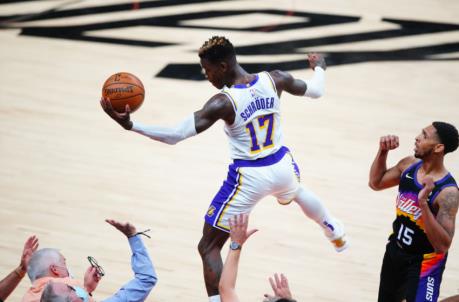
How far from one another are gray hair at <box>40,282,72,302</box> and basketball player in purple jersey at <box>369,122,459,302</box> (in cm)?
196

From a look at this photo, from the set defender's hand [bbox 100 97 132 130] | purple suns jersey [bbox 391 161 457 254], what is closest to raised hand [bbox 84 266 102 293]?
defender's hand [bbox 100 97 132 130]

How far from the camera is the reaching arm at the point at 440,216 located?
444 centimetres

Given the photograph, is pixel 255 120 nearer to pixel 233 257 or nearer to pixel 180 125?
pixel 180 125

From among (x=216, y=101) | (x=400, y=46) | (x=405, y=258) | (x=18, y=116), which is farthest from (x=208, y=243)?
(x=400, y=46)

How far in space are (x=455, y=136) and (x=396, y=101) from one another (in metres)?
4.88

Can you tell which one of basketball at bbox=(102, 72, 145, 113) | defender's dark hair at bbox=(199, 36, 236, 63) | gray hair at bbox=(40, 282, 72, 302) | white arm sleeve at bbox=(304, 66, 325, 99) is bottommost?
gray hair at bbox=(40, 282, 72, 302)

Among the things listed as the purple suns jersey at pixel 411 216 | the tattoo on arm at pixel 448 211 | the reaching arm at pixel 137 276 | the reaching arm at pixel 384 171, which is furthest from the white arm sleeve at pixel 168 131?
the tattoo on arm at pixel 448 211

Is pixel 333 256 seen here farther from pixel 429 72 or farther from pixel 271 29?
pixel 271 29

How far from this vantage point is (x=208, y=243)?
543cm

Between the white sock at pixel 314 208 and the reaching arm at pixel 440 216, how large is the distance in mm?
1249

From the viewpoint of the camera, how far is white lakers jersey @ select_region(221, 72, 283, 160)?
17.1ft

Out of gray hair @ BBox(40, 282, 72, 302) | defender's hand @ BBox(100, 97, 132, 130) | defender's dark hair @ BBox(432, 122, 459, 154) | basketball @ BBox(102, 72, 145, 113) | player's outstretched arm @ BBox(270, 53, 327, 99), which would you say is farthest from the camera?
player's outstretched arm @ BBox(270, 53, 327, 99)

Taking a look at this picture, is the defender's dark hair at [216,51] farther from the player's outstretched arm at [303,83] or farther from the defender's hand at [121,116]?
the defender's hand at [121,116]

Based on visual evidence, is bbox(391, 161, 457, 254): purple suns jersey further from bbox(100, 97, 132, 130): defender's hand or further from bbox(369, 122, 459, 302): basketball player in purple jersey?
bbox(100, 97, 132, 130): defender's hand
